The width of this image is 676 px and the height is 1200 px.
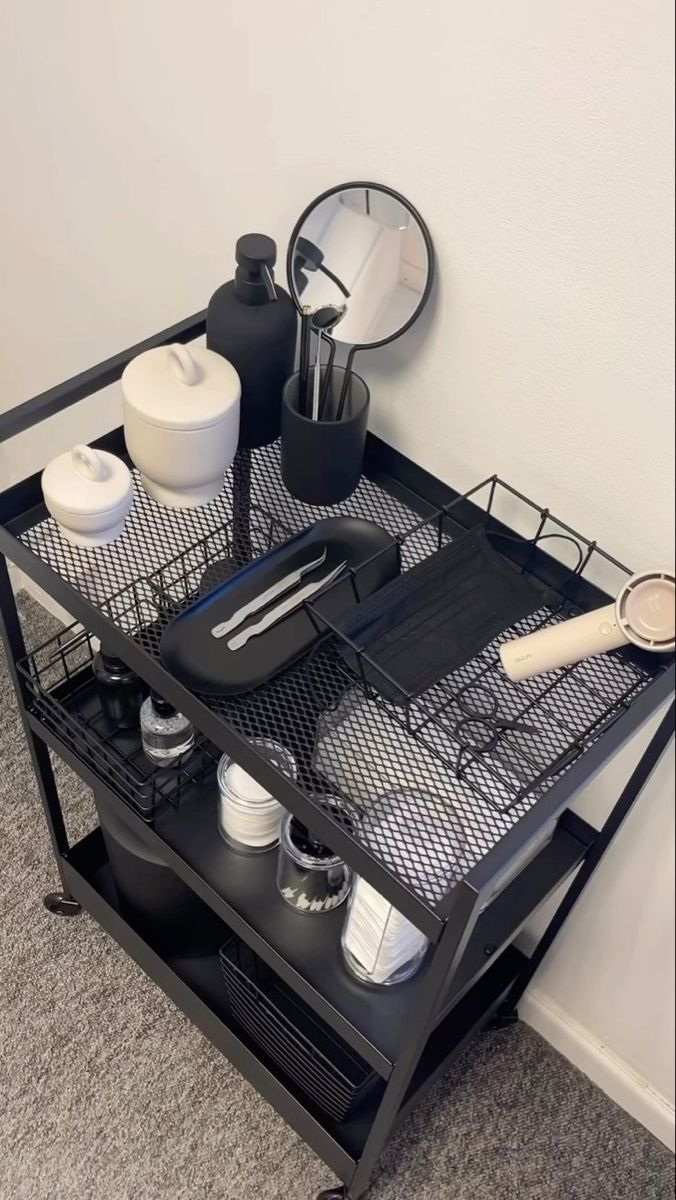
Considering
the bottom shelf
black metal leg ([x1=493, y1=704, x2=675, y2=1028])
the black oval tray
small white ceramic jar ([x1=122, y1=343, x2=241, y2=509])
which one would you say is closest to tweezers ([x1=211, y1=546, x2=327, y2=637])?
the black oval tray

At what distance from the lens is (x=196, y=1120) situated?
134 centimetres

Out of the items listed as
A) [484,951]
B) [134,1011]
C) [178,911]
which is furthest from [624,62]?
[134,1011]

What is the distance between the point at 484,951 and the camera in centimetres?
103

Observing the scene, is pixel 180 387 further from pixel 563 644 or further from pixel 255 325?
pixel 563 644

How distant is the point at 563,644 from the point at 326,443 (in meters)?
0.28

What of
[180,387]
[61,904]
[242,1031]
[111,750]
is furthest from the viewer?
[61,904]

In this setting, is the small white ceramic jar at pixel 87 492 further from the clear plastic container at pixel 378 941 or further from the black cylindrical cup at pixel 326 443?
the clear plastic container at pixel 378 941

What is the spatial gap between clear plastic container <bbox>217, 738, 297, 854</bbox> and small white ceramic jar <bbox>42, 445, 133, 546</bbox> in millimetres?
266

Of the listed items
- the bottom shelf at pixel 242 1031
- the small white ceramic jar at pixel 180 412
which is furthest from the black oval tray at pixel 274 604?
the bottom shelf at pixel 242 1031

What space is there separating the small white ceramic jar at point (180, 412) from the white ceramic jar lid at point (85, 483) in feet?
0.09

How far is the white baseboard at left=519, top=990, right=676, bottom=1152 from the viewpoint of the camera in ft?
4.35

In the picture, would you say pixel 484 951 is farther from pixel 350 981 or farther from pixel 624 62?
pixel 624 62

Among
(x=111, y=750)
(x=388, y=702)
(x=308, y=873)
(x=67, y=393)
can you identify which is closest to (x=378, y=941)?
(x=308, y=873)

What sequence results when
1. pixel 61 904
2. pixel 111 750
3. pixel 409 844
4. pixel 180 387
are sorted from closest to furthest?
pixel 409 844
pixel 180 387
pixel 111 750
pixel 61 904
